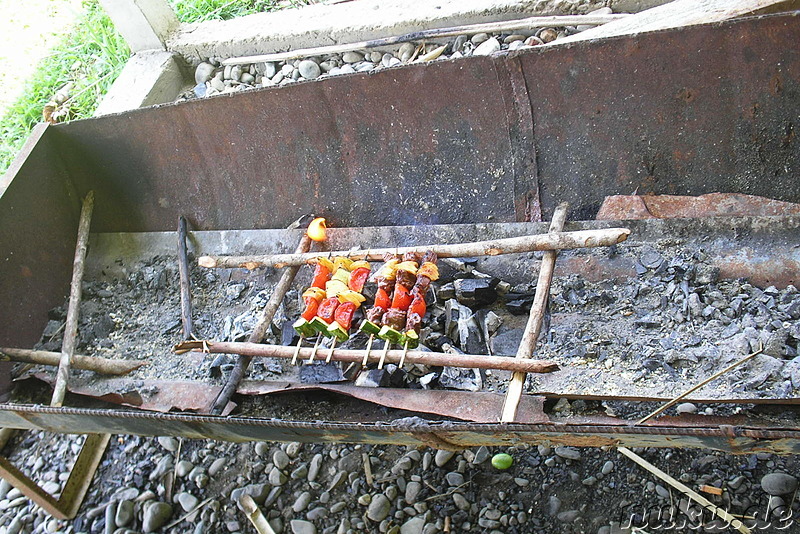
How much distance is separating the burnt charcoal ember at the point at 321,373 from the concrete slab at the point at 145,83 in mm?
3313

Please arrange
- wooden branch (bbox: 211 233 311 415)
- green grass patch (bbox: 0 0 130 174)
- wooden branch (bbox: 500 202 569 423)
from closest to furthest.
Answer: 1. wooden branch (bbox: 500 202 569 423)
2. wooden branch (bbox: 211 233 311 415)
3. green grass patch (bbox: 0 0 130 174)

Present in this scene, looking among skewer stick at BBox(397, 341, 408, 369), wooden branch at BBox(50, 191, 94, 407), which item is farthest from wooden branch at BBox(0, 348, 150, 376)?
skewer stick at BBox(397, 341, 408, 369)

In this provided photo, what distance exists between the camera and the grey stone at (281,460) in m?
3.36

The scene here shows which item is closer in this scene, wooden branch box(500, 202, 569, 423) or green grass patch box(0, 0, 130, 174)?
wooden branch box(500, 202, 569, 423)

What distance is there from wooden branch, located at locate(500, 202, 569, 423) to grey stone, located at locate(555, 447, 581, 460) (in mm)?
859

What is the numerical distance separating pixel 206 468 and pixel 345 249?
1.47 m

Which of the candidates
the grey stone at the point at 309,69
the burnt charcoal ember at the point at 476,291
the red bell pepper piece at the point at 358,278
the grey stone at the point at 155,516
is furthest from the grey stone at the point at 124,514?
the grey stone at the point at 309,69

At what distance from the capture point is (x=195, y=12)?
231 inches

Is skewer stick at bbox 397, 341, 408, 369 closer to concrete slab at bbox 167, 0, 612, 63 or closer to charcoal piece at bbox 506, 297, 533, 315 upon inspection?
charcoal piece at bbox 506, 297, 533, 315

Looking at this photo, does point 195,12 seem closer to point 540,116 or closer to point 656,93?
point 540,116

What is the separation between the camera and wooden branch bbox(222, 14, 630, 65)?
4207mm

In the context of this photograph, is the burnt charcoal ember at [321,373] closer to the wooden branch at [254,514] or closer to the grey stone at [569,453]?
the wooden branch at [254,514]

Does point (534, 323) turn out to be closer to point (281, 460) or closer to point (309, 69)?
point (281, 460)

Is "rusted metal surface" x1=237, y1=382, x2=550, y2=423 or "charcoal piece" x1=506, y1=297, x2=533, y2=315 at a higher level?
"rusted metal surface" x1=237, y1=382, x2=550, y2=423
